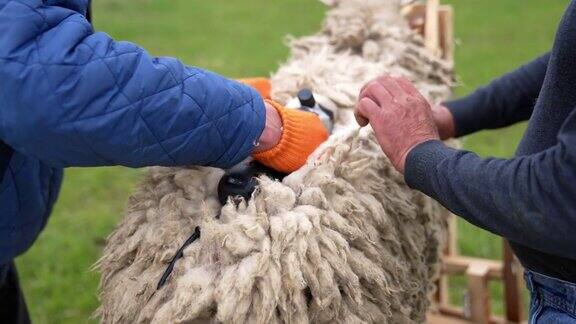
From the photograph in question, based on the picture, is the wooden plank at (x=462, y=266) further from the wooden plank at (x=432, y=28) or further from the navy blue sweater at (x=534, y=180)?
the navy blue sweater at (x=534, y=180)

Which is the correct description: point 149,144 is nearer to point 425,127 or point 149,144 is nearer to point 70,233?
point 425,127

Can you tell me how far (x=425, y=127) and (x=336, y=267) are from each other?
12.4 inches

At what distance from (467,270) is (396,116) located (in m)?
1.33

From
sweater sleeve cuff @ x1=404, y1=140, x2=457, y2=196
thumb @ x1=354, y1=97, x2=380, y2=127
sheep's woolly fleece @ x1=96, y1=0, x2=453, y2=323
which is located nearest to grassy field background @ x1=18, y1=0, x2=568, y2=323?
sheep's woolly fleece @ x1=96, y1=0, x2=453, y2=323

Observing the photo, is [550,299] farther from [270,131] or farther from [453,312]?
[453,312]

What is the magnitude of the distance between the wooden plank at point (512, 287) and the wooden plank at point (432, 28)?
2.24 ft

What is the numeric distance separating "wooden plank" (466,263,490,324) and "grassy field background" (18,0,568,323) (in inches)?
22.0

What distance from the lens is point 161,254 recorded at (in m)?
1.49

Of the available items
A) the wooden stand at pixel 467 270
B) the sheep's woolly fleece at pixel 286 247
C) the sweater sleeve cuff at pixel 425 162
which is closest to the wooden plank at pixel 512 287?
the wooden stand at pixel 467 270

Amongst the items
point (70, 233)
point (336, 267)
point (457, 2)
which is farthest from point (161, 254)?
point (457, 2)

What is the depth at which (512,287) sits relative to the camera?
104 inches

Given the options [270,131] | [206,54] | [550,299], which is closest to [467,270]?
[550,299]

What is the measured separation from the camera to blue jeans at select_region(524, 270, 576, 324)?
4.67ft

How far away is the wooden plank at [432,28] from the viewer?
2.49 m
